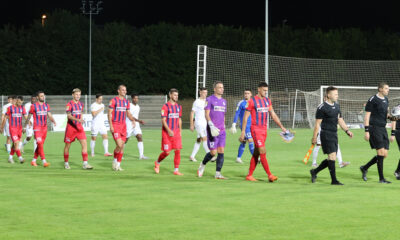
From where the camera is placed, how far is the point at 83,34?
5400 cm

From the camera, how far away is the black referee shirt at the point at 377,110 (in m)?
12.5

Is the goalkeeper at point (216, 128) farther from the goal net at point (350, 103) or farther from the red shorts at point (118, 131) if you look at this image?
the goal net at point (350, 103)

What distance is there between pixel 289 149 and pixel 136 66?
32.8 metres

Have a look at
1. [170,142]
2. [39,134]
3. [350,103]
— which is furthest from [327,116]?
[350,103]

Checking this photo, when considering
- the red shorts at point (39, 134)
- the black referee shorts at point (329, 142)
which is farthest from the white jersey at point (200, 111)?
the black referee shorts at point (329, 142)

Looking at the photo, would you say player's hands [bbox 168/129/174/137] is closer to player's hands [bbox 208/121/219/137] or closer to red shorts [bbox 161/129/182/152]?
red shorts [bbox 161/129/182/152]

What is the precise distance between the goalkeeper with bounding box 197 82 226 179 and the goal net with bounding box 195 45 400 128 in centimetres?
2627

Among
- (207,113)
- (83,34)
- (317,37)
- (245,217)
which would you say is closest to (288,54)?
(317,37)

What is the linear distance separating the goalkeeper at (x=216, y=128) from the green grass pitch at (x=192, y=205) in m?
0.42

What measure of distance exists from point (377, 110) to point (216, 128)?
3.25 m

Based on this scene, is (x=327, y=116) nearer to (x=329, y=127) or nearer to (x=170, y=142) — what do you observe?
(x=329, y=127)

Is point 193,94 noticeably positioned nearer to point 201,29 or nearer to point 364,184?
point 201,29

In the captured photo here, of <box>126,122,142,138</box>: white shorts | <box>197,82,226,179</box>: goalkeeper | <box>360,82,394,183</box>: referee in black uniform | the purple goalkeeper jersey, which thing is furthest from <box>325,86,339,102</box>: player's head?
<box>126,122,142,138</box>: white shorts

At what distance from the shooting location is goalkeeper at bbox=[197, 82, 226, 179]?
1310 cm
